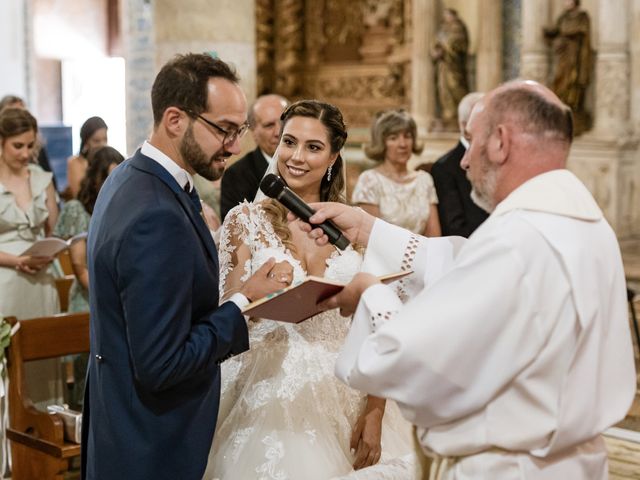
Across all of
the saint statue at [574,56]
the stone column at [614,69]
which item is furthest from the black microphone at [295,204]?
the saint statue at [574,56]

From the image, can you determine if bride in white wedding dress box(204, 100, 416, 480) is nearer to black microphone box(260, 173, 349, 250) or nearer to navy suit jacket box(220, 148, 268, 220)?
black microphone box(260, 173, 349, 250)

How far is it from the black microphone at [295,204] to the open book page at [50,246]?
2.86m

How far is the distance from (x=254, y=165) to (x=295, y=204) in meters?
2.76

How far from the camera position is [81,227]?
5918 millimetres

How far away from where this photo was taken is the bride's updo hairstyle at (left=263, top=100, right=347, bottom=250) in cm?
358

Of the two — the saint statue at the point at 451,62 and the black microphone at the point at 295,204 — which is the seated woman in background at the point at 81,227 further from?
the saint statue at the point at 451,62

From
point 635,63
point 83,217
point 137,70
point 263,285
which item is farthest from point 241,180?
point 635,63

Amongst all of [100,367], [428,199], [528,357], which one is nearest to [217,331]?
[100,367]

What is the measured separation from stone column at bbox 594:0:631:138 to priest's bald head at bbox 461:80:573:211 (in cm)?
833

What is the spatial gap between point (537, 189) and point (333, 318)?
143 centimetres

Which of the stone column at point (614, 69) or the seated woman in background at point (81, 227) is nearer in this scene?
the seated woman in background at point (81, 227)

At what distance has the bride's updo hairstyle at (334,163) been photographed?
358 centimetres

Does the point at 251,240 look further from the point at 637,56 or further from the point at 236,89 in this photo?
the point at 637,56

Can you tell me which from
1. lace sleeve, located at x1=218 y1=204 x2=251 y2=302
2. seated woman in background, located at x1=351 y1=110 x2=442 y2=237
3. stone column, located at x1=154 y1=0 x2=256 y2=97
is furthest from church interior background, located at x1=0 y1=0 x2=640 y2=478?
lace sleeve, located at x1=218 y1=204 x2=251 y2=302
